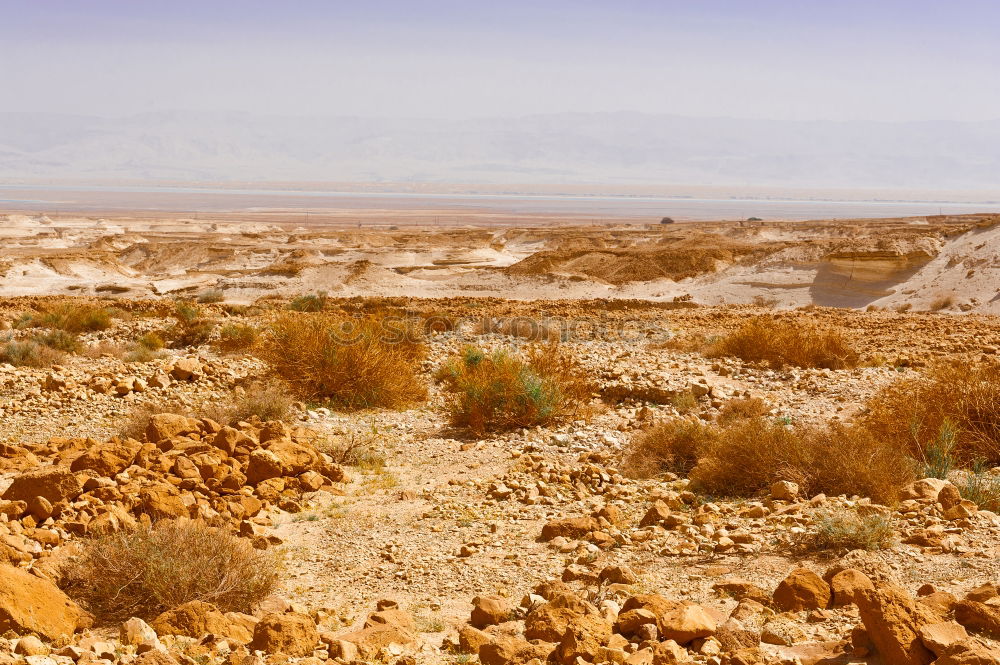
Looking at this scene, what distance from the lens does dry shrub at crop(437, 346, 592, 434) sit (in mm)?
9422

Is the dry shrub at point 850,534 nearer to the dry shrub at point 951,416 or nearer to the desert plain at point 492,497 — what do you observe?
the desert plain at point 492,497

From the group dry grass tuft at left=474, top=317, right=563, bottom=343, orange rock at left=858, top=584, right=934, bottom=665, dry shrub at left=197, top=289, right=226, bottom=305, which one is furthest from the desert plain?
dry shrub at left=197, top=289, right=226, bottom=305

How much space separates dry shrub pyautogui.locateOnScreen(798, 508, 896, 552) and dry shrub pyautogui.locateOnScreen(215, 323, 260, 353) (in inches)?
396

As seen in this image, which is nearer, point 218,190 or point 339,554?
point 339,554

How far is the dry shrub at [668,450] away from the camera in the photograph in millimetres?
7801

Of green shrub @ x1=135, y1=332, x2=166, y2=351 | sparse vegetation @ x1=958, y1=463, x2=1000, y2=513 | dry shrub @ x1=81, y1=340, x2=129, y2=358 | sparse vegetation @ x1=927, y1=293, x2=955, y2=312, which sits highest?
sparse vegetation @ x1=958, y1=463, x2=1000, y2=513

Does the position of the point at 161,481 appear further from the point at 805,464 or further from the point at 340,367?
the point at 805,464

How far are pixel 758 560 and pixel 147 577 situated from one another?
3564 mm

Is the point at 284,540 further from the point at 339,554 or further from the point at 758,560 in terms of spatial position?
the point at 758,560

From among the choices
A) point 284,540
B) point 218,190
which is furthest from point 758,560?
point 218,190

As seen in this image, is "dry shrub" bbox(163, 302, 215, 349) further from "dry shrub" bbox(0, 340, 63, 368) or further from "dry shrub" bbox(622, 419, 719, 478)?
"dry shrub" bbox(622, 419, 719, 478)

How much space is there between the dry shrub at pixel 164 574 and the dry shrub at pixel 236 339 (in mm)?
8816

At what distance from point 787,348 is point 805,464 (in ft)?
21.5

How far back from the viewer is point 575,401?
10094 mm
